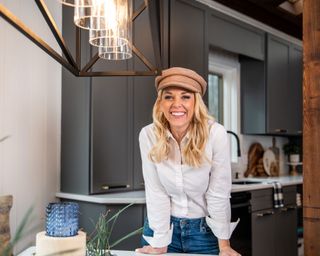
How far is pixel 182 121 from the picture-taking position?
177cm

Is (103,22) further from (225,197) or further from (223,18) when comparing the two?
(223,18)

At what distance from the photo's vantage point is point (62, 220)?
1.18 meters

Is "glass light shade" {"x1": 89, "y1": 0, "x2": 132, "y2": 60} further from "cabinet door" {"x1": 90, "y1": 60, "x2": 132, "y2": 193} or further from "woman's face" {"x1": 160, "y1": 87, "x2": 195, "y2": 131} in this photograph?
"cabinet door" {"x1": 90, "y1": 60, "x2": 132, "y2": 193}

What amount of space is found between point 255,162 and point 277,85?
0.95m

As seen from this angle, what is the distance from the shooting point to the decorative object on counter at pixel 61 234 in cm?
114

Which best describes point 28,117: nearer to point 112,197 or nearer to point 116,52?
point 112,197

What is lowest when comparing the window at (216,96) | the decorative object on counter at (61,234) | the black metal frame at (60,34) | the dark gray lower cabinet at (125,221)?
the dark gray lower cabinet at (125,221)

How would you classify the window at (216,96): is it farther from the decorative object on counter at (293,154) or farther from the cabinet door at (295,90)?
the decorative object on counter at (293,154)

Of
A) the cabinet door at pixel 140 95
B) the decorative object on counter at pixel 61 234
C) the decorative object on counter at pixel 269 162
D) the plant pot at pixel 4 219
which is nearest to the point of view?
the decorative object on counter at pixel 61 234

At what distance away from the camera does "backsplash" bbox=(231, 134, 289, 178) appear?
15.6ft

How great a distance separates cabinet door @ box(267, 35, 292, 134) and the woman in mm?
→ 3084

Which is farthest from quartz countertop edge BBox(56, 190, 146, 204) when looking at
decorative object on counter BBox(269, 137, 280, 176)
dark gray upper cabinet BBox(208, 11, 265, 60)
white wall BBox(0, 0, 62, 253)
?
decorative object on counter BBox(269, 137, 280, 176)

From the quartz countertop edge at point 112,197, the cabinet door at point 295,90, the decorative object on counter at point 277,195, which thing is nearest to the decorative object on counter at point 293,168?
the cabinet door at point 295,90

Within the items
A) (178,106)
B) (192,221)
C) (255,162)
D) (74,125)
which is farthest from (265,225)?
(178,106)
